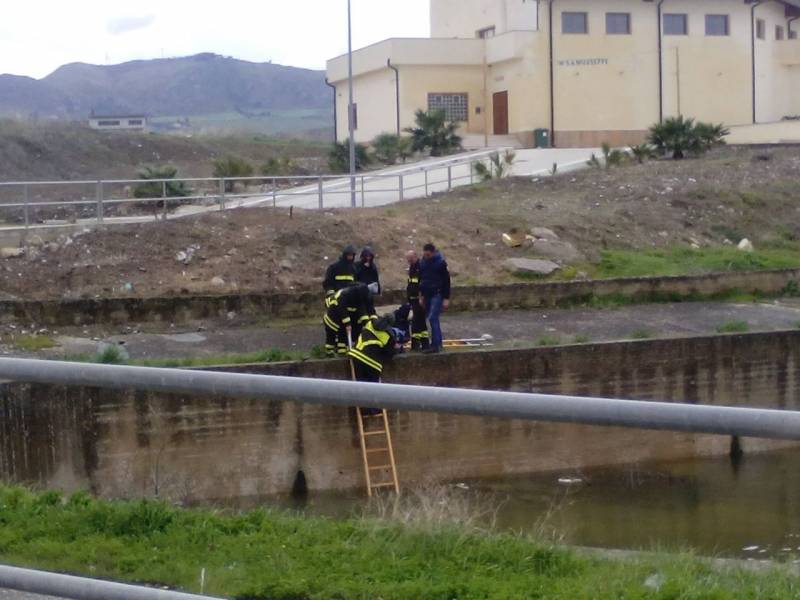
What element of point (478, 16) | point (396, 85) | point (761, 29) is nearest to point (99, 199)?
point (396, 85)

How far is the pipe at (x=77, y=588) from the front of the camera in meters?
3.16

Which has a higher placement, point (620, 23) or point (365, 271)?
point (620, 23)

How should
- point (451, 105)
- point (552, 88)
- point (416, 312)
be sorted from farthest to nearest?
point (451, 105) < point (552, 88) < point (416, 312)

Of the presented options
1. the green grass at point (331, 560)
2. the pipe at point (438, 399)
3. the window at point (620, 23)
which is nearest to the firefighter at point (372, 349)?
the green grass at point (331, 560)

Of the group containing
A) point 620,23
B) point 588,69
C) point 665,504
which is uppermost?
point 620,23

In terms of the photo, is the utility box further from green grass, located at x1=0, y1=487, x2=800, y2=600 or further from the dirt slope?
green grass, located at x1=0, y1=487, x2=800, y2=600

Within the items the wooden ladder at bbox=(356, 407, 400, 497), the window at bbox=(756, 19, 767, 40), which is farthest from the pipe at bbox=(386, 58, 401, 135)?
the wooden ladder at bbox=(356, 407, 400, 497)

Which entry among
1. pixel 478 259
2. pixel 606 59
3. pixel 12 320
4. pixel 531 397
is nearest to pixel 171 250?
pixel 12 320

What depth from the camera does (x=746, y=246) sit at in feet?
96.0

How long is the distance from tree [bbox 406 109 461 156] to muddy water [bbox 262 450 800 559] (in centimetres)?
2704

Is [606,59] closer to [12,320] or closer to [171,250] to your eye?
[171,250]

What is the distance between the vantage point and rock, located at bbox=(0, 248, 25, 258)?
79.2 ft

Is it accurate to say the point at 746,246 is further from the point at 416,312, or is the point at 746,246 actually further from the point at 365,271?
the point at 365,271

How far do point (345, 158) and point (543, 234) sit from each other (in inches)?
750
